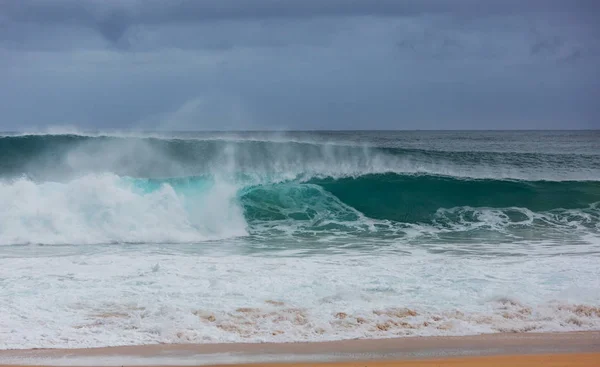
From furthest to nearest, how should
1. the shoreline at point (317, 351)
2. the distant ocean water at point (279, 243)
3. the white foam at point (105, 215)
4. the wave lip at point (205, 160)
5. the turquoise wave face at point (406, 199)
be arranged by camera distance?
the wave lip at point (205, 160) → the turquoise wave face at point (406, 199) → the white foam at point (105, 215) → the distant ocean water at point (279, 243) → the shoreline at point (317, 351)

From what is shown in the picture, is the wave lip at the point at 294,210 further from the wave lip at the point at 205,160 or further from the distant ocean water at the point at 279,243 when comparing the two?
the wave lip at the point at 205,160

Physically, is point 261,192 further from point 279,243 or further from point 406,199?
point 279,243

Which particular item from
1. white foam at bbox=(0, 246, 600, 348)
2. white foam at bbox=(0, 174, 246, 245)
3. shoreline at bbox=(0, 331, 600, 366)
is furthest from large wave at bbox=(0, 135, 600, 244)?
shoreline at bbox=(0, 331, 600, 366)

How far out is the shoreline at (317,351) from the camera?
4906 millimetres

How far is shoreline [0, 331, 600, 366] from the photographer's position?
4906mm

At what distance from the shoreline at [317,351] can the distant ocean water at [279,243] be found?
0.18 m

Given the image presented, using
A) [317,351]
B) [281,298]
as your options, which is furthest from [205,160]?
[317,351]

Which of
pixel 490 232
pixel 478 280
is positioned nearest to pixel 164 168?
pixel 490 232

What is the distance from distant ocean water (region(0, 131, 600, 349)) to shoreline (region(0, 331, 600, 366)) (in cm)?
18

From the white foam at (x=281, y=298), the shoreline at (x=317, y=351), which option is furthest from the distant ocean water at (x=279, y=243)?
the shoreline at (x=317, y=351)

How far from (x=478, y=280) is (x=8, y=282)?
17.4 feet

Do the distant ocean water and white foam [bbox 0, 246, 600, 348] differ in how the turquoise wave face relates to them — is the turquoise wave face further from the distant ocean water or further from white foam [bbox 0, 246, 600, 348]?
white foam [bbox 0, 246, 600, 348]

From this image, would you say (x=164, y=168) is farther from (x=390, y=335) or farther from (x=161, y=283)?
(x=390, y=335)

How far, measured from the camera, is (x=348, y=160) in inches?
723
